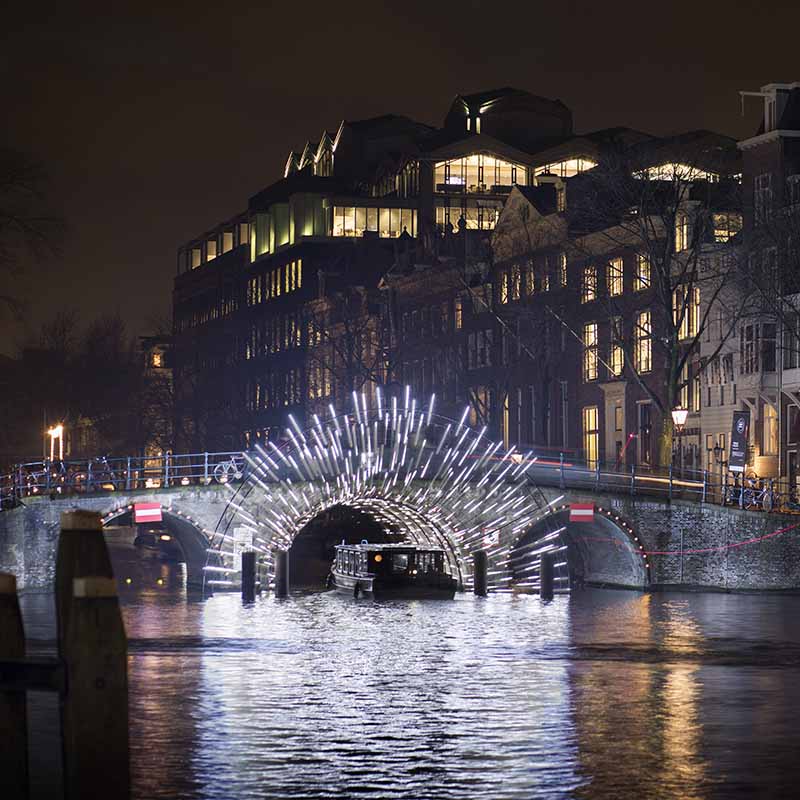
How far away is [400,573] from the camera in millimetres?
58812

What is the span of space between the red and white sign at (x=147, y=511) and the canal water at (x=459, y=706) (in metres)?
11.9

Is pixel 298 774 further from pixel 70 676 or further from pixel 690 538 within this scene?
pixel 690 538

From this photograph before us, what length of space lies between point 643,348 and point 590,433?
297 inches

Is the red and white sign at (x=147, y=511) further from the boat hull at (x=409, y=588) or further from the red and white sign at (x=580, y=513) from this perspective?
the red and white sign at (x=580, y=513)

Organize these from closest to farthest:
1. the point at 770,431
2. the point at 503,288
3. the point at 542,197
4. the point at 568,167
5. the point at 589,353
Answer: the point at 770,431 < the point at 589,353 < the point at 503,288 < the point at 542,197 < the point at 568,167

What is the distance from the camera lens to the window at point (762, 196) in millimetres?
65175

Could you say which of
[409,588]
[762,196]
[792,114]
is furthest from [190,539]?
[792,114]

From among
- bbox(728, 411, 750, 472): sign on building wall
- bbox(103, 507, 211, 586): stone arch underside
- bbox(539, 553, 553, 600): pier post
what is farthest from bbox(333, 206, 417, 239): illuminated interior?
bbox(539, 553, 553, 600): pier post

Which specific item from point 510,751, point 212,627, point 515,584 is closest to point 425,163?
point 515,584

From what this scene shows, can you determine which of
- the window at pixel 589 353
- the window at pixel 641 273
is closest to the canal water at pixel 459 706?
the window at pixel 641 273

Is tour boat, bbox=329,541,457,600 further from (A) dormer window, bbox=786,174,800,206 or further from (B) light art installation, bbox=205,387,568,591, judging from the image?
(A) dormer window, bbox=786,174,800,206

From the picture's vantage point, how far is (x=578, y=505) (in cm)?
5897

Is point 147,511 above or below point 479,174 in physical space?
below

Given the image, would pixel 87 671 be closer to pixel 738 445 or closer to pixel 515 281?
pixel 738 445
